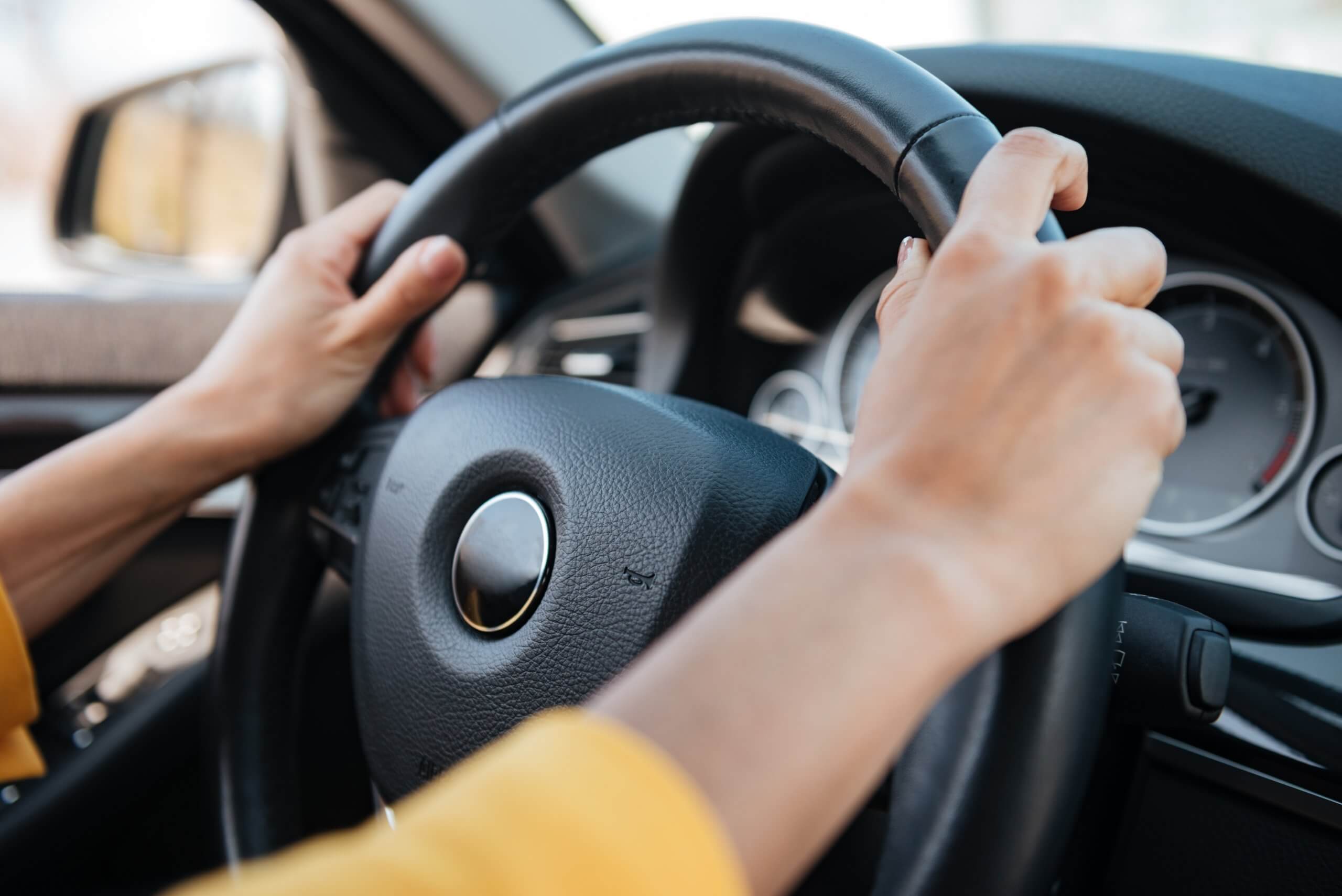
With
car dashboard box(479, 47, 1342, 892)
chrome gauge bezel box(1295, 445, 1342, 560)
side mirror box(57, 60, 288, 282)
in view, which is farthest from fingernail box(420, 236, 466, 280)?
side mirror box(57, 60, 288, 282)

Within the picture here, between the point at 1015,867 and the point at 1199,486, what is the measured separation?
60 cm

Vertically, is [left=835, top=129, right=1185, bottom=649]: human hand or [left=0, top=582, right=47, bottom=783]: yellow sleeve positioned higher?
[left=835, top=129, right=1185, bottom=649]: human hand

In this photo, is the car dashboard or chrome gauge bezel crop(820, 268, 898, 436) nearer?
the car dashboard

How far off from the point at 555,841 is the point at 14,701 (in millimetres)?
615

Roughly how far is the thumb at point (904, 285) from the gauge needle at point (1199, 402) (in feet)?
1.77

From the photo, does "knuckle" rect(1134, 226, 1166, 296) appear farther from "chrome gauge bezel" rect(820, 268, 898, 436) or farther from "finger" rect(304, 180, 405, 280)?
"chrome gauge bezel" rect(820, 268, 898, 436)

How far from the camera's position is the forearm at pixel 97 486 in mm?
765

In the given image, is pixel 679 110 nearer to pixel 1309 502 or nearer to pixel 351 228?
pixel 351 228

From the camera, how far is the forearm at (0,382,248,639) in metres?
0.76

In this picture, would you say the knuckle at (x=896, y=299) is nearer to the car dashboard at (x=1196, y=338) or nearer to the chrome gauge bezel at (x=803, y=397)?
the car dashboard at (x=1196, y=338)

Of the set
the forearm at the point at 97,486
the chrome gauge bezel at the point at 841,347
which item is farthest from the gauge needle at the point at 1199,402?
the forearm at the point at 97,486

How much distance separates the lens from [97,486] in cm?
78

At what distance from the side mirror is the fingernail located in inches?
54.8

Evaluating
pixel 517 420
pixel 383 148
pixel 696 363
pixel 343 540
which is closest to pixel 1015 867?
pixel 517 420
